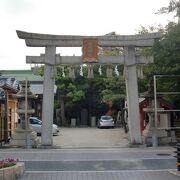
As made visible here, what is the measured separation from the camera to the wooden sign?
24.7 meters

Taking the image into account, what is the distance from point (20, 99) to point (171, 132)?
30.3ft

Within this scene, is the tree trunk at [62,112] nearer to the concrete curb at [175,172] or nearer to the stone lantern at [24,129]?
the stone lantern at [24,129]

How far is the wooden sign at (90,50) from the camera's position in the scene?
24.7 metres

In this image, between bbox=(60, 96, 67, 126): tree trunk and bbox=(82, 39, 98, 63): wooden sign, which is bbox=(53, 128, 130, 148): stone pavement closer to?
bbox=(82, 39, 98, 63): wooden sign

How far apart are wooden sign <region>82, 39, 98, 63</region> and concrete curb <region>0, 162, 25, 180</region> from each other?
11.9 metres

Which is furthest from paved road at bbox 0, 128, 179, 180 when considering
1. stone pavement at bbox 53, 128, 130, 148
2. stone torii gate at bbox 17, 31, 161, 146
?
stone pavement at bbox 53, 128, 130, 148

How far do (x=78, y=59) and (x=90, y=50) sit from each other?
34.2 inches

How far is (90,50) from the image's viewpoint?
24797 mm

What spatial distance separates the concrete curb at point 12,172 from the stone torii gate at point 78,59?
10.7m

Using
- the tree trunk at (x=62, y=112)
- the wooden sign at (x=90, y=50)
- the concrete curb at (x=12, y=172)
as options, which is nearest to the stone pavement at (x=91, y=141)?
the wooden sign at (x=90, y=50)

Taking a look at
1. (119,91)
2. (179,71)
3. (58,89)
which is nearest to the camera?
(179,71)

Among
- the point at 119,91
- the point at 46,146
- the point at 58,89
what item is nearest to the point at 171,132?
the point at 46,146

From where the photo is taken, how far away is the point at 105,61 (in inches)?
991

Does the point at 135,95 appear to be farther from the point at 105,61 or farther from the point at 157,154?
the point at 157,154
